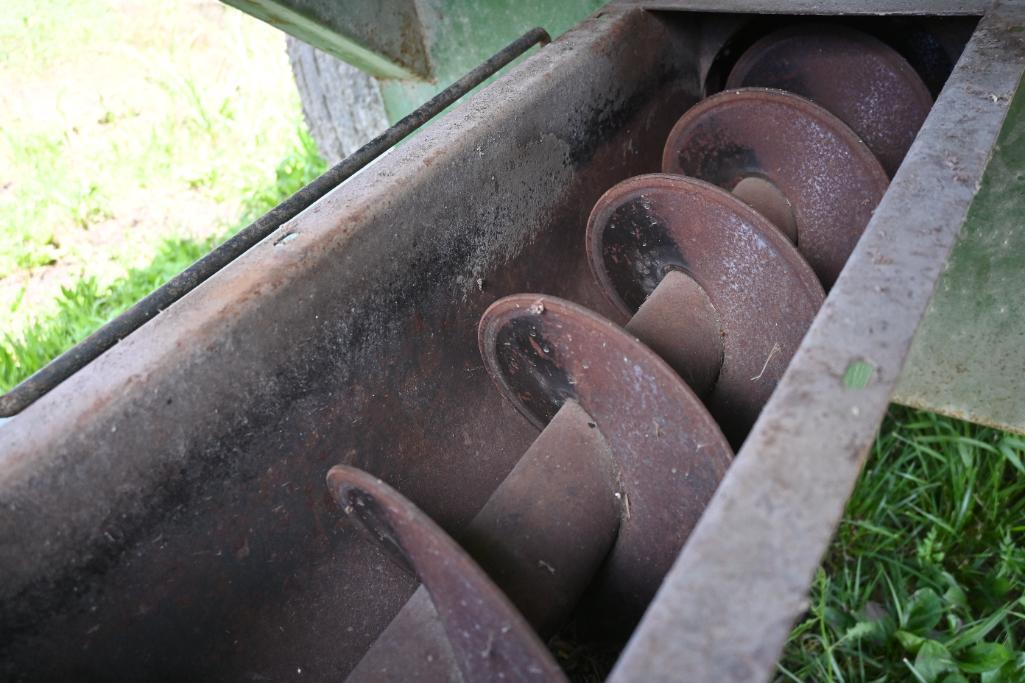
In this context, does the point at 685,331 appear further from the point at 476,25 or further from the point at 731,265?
the point at 476,25

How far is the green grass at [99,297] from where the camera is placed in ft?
11.9

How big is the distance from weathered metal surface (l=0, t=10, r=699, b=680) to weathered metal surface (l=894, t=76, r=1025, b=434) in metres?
0.93

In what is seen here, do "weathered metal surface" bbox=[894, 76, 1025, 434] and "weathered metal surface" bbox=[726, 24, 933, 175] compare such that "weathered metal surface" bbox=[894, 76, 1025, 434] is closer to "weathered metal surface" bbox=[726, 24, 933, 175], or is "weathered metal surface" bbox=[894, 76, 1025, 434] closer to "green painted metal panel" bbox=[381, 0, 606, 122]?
"weathered metal surface" bbox=[726, 24, 933, 175]

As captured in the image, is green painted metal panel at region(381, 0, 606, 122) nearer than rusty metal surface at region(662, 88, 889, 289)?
No

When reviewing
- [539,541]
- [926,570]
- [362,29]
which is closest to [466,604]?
[539,541]

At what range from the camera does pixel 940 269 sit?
1.15 metres

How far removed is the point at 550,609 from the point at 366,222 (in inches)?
30.6

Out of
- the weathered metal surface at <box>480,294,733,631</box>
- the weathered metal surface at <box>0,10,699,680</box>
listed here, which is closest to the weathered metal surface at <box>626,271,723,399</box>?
the weathered metal surface at <box>480,294,733,631</box>

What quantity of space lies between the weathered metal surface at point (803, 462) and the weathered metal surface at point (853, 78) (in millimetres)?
883

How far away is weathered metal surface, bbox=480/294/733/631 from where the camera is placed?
1.44 meters

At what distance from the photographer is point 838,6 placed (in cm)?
196

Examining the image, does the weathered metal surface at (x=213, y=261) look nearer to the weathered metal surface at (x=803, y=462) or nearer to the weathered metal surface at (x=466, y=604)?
the weathered metal surface at (x=466, y=604)

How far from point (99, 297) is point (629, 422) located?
3.36 m

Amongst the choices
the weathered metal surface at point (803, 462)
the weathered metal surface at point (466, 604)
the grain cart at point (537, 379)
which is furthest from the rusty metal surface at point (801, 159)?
the weathered metal surface at point (466, 604)
